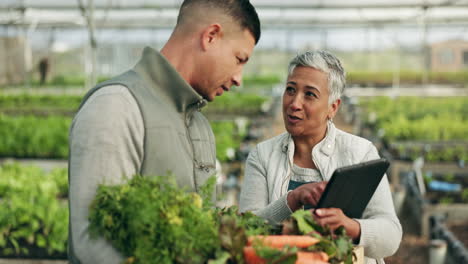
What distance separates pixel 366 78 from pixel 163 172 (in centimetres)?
2578

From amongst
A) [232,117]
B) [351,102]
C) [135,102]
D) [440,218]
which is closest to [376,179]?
[135,102]

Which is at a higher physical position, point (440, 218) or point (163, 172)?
point (163, 172)

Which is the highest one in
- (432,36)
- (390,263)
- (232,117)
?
(432,36)

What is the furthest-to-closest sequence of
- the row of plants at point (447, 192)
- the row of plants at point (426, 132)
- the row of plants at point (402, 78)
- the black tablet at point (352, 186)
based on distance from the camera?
the row of plants at point (402, 78), the row of plants at point (426, 132), the row of plants at point (447, 192), the black tablet at point (352, 186)

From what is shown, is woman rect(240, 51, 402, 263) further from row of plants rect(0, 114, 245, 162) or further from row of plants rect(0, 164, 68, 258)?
row of plants rect(0, 114, 245, 162)

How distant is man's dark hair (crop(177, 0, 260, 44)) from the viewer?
5.77 ft

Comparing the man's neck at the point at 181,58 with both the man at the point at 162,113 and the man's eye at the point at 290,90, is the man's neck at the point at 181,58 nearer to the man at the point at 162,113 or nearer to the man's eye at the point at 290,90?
the man at the point at 162,113

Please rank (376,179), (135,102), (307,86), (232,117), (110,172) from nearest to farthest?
(110,172)
(135,102)
(376,179)
(307,86)
(232,117)

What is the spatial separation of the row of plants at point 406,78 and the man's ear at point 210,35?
81.3 feet

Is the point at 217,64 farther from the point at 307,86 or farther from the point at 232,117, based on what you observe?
the point at 232,117

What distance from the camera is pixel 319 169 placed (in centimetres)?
207

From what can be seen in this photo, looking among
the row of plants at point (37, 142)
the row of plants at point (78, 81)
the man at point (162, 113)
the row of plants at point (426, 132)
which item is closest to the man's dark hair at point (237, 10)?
the man at point (162, 113)

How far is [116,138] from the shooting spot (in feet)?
4.88

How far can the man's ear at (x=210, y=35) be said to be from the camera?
1.72 metres
